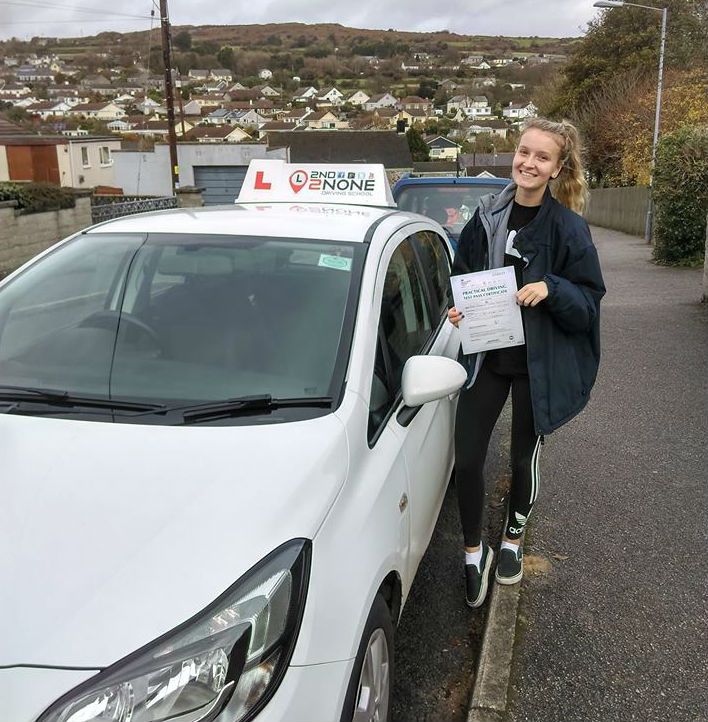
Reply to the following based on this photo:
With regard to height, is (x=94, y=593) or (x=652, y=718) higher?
(x=94, y=593)

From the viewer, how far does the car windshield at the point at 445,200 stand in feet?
26.8

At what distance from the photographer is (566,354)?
9.36 ft

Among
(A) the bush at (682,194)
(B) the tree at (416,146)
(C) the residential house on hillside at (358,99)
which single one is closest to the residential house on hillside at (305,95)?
(C) the residential house on hillside at (358,99)

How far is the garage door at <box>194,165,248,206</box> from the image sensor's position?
34.7m

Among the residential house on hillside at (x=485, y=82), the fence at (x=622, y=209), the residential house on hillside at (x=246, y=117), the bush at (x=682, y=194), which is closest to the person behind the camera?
the bush at (x=682, y=194)

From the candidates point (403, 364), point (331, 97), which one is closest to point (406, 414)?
point (403, 364)

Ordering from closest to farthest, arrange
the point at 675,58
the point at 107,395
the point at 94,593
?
the point at 94,593 → the point at 107,395 → the point at 675,58

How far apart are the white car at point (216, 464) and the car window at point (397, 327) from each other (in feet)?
0.04

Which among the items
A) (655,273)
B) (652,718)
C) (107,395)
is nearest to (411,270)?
(107,395)

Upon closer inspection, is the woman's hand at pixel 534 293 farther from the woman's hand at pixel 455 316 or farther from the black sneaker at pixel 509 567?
the black sneaker at pixel 509 567

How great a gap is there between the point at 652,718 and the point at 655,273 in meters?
13.8

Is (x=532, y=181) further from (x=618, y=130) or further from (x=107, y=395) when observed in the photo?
(x=618, y=130)

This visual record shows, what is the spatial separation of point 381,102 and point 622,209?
158191 mm

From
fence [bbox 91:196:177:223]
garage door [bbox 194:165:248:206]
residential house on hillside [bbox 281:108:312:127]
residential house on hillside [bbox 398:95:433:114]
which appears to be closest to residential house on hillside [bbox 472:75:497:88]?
residential house on hillside [bbox 398:95:433:114]
